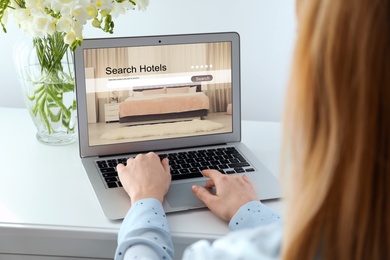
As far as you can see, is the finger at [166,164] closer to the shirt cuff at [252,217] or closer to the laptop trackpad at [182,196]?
the laptop trackpad at [182,196]

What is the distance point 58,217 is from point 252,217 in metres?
0.32

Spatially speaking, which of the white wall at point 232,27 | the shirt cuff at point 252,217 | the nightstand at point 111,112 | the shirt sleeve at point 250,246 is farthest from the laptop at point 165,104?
the shirt sleeve at point 250,246

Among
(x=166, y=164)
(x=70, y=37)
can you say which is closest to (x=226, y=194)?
(x=166, y=164)

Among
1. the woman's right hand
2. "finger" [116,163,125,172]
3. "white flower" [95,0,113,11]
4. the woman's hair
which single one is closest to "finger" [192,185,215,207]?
the woman's right hand

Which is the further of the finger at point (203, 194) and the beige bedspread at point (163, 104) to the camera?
the beige bedspread at point (163, 104)

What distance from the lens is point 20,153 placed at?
146 centimetres

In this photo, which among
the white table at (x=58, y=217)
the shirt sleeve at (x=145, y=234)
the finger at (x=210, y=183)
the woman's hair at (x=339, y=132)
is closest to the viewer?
the woman's hair at (x=339, y=132)

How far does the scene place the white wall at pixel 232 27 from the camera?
1.71m

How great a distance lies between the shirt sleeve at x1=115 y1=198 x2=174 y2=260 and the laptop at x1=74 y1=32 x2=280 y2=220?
174mm

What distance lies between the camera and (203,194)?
1240 millimetres

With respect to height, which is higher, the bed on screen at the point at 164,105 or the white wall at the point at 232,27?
the white wall at the point at 232,27

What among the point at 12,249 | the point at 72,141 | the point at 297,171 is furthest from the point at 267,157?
the point at 297,171

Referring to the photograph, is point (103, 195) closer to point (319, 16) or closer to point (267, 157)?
point (267, 157)

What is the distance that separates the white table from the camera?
3.89 feet
